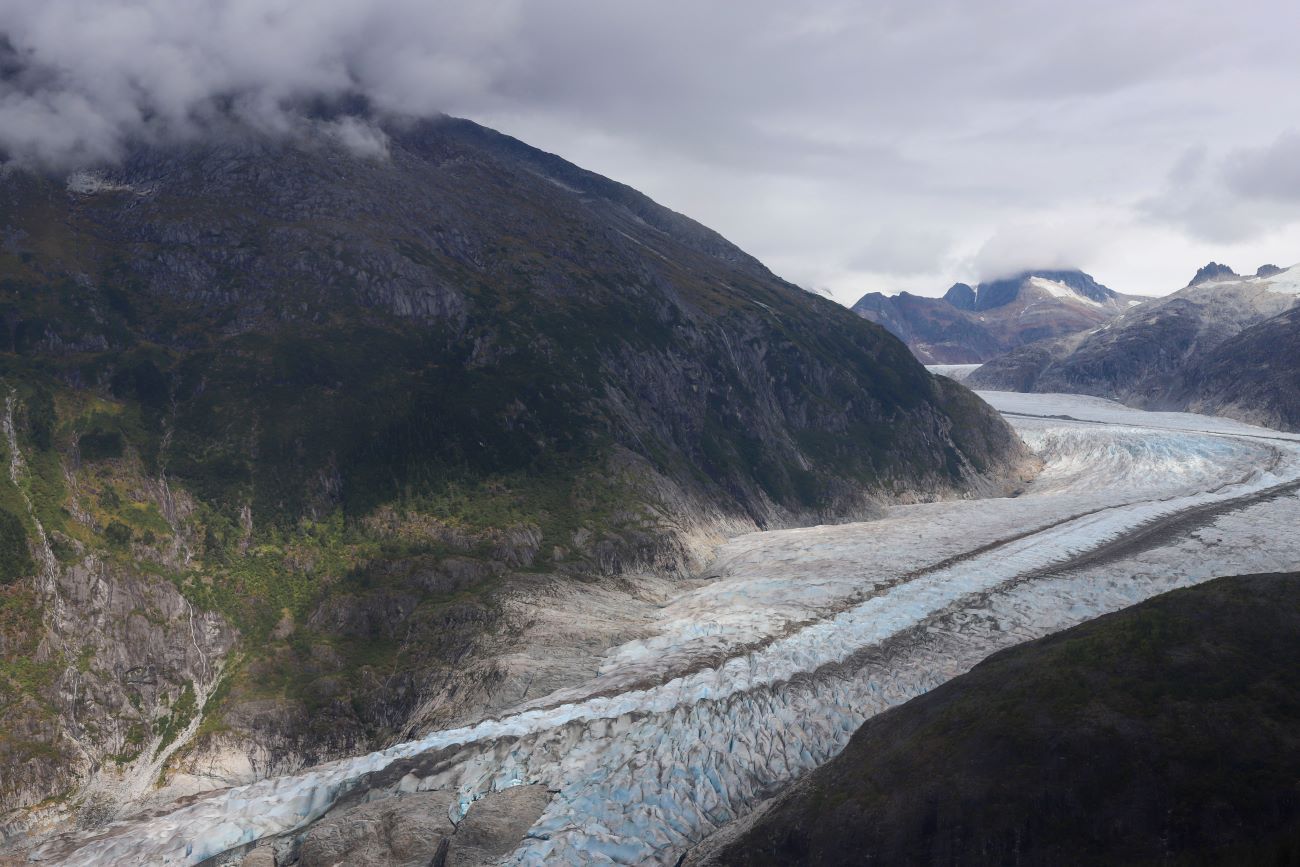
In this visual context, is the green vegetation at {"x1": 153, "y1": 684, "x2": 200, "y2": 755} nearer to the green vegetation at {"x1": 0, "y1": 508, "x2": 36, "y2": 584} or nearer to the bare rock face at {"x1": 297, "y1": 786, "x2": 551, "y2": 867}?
the green vegetation at {"x1": 0, "y1": 508, "x2": 36, "y2": 584}

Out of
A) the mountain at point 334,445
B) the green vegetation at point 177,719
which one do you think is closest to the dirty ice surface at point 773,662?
the mountain at point 334,445

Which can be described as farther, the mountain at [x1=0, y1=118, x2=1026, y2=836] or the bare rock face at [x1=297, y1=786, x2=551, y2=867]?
the mountain at [x1=0, y1=118, x2=1026, y2=836]

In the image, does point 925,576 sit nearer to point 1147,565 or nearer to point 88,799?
point 1147,565

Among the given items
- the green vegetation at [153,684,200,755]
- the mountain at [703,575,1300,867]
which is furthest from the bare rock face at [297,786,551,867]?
the green vegetation at [153,684,200,755]

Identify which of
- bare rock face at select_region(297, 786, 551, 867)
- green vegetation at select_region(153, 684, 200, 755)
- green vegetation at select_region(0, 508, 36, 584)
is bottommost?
green vegetation at select_region(153, 684, 200, 755)

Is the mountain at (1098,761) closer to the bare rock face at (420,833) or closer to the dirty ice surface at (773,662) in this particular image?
the dirty ice surface at (773,662)

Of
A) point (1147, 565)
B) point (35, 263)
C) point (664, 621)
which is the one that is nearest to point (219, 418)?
point (35, 263)
